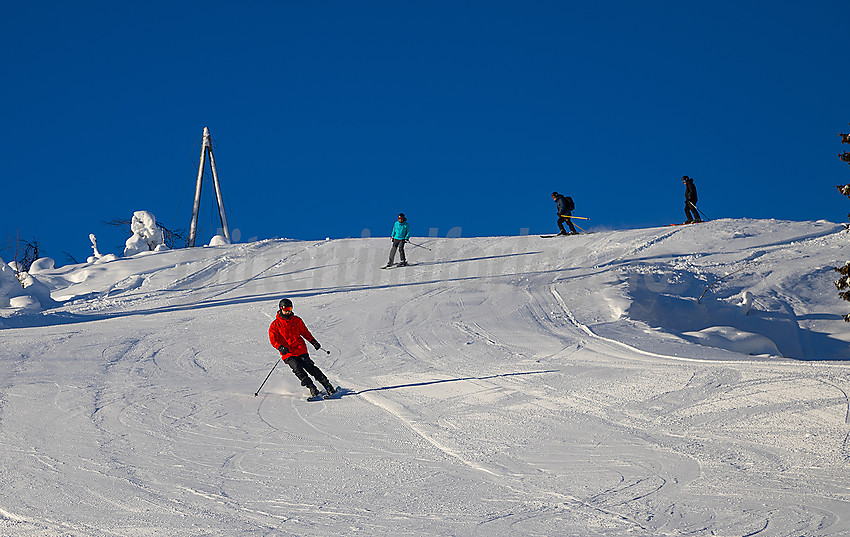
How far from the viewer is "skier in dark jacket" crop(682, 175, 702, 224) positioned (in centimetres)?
2627

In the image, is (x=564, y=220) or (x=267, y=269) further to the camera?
(x=564, y=220)

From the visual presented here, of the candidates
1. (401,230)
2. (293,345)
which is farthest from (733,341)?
(401,230)

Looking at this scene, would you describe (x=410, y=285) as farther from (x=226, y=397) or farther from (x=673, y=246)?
(x=226, y=397)

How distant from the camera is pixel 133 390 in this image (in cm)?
1052

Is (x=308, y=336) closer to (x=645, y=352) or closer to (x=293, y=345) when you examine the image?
(x=293, y=345)

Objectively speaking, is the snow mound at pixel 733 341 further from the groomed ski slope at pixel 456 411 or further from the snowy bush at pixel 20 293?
the snowy bush at pixel 20 293

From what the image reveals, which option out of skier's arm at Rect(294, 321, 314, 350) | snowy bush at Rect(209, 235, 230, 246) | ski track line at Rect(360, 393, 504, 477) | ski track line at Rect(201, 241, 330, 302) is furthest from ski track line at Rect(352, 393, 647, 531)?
snowy bush at Rect(209, 235, 230, 246)

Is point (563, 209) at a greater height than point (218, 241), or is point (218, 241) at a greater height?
point (218, 241)

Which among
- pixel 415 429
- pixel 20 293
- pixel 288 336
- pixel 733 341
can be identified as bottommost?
pixel 415 429

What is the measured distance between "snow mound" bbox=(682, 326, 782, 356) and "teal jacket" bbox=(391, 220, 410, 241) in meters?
9.85

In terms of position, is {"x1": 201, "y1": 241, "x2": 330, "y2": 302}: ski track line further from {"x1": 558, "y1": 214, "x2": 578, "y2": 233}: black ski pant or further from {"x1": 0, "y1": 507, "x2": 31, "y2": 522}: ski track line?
{"x1": 0, "y1": 507, "x2": 31, "y2": 522}: ski track line

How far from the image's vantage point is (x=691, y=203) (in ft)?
87.4

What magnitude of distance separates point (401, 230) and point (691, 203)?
1158 cm

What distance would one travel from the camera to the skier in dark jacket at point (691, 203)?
86.2ft
